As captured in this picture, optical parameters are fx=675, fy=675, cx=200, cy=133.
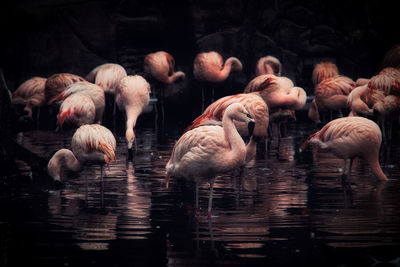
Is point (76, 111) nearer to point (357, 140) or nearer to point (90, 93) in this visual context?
point (90, 93)

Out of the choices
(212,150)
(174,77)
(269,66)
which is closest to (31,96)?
(174,77)

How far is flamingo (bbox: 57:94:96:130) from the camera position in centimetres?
A: 865

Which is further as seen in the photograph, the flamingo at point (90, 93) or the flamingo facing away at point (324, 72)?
the flamingo facing away at point (324, 72)

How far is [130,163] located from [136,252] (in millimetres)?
3744

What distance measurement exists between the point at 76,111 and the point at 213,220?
409 cm

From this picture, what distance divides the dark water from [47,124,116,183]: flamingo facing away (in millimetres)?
202

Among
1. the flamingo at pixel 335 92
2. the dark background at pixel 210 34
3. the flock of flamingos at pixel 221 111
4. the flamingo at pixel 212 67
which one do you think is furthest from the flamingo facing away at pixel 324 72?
the dark background at pixel 210 34

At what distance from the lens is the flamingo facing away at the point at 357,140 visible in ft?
21.3

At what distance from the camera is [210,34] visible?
14.1 meters

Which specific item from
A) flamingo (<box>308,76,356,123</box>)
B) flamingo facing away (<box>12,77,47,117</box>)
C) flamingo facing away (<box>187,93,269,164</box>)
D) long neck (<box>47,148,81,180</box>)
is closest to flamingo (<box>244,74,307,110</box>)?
flamingo (<box>308,76,356,123</box>)

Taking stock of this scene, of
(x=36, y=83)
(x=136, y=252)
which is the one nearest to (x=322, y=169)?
(x=136, y=252)

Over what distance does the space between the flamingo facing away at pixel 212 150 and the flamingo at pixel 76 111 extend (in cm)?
338

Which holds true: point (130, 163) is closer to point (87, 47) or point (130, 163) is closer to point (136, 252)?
point (136, 252)

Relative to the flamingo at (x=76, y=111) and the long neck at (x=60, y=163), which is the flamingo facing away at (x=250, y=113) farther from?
the flamingo at (x=76, y=111)
